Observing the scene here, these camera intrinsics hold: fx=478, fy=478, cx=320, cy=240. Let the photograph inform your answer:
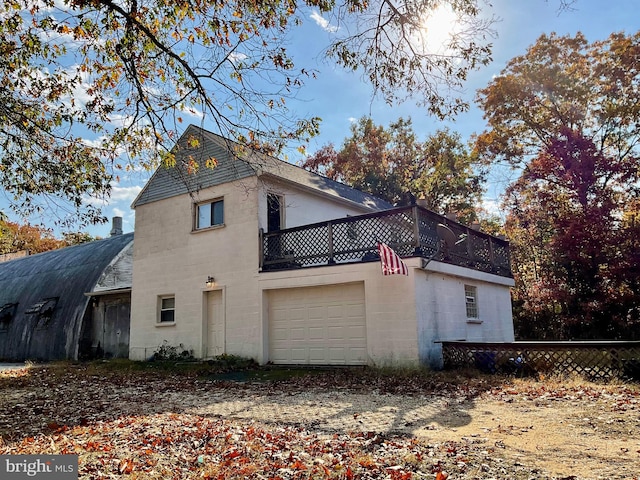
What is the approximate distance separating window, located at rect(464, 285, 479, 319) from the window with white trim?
9.08 metres

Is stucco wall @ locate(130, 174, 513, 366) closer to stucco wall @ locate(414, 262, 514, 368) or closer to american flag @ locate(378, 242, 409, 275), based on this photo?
stucco wall @ locate(414, 262, 514, 368)

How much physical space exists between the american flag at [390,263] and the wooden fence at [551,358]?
2.32 m

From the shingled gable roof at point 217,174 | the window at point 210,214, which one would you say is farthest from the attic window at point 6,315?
the window at point 210,214

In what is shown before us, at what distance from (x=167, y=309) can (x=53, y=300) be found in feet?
23.2

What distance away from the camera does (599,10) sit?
243 inches

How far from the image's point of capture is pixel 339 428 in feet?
19.7

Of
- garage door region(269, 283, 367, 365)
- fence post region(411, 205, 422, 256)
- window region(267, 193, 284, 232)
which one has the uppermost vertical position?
window region(267, 193, 284, 232)

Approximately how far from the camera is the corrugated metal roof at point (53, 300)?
60.1 feet

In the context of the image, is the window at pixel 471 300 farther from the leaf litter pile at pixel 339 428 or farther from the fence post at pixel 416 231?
the leaf litter pile at pixel 339 428

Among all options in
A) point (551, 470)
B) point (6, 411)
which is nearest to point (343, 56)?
point (551, 470)

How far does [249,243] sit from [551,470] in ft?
34.4

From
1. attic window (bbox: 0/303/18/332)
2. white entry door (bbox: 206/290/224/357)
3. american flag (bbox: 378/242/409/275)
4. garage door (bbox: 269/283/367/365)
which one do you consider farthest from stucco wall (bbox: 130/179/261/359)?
attic window (bbox: 0/303/18/332)

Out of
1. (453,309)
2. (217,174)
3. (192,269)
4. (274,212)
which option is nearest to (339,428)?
(453,309)

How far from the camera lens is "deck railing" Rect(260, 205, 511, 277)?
11695mm
